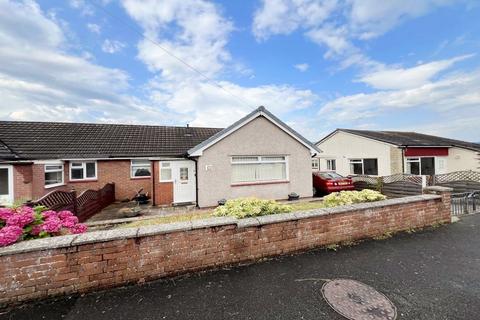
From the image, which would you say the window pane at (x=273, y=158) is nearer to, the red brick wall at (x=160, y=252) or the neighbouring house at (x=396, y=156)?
the red brick wall at (x=160, y=252)

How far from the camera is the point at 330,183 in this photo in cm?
1311

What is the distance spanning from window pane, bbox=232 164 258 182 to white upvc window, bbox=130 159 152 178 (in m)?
6.77

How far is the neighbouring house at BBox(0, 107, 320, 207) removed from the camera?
10.3 metres

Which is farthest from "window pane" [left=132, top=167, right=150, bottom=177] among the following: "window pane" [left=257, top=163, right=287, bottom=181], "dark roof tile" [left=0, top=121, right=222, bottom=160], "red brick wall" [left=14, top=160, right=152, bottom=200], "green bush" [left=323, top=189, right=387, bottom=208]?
"green bush" [left=323, top=189, right=387, bottom=208]

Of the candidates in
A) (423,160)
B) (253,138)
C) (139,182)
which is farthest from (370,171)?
(139,182)

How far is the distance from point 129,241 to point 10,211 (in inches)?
80.3

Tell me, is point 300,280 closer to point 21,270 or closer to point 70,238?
point 70,238

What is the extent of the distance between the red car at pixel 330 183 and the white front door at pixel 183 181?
7.44 m

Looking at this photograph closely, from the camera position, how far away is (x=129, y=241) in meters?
3.43

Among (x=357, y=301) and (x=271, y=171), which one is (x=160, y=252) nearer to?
(x=357, y=301)

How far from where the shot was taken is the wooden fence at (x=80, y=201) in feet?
22.9

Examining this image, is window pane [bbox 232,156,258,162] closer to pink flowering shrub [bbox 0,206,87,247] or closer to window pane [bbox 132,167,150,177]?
window pane [bbox 132,167,150,177]

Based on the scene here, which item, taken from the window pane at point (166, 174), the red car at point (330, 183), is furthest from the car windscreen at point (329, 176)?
the window pane at point (166, 174)

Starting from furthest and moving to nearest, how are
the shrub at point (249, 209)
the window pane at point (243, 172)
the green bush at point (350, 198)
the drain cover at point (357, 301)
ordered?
the window pane at point (243, 172), the green bush at point (350, 198), the shrub at point (249, 209), the drain cover at point (357, 301)
